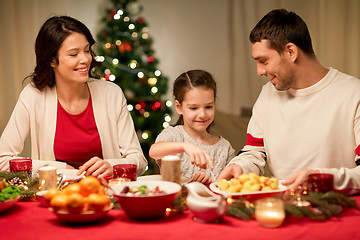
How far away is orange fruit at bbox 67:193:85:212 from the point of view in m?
1.30

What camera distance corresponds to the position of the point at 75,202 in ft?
Answer: 4.26

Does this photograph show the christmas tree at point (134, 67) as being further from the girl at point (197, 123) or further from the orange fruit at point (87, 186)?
the orange fruit at point (87, 186)

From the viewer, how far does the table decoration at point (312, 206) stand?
1.35 m

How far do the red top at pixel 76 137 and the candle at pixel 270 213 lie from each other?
157cm

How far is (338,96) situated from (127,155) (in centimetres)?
127

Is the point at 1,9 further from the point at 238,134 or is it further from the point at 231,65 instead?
the point at 238,134

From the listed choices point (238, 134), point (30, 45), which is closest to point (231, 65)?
point (238, 134)

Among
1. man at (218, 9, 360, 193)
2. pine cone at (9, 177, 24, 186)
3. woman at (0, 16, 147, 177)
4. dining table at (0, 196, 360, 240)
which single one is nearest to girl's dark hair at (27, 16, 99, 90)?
woman at (0, 16, 147, 177)

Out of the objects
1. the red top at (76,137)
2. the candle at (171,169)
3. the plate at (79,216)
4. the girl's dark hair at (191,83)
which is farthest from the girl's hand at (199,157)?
the red top at (76,137)

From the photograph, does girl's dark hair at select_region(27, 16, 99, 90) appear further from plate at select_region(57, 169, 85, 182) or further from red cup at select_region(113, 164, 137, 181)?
red cup at select_region(113, 164, 137, 181)

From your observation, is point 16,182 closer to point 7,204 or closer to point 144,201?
point 7,204

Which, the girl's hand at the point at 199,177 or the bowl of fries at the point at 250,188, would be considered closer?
the bowl of fries at the point at 250,188

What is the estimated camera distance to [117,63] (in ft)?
14.3

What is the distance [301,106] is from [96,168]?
3.60 ft
